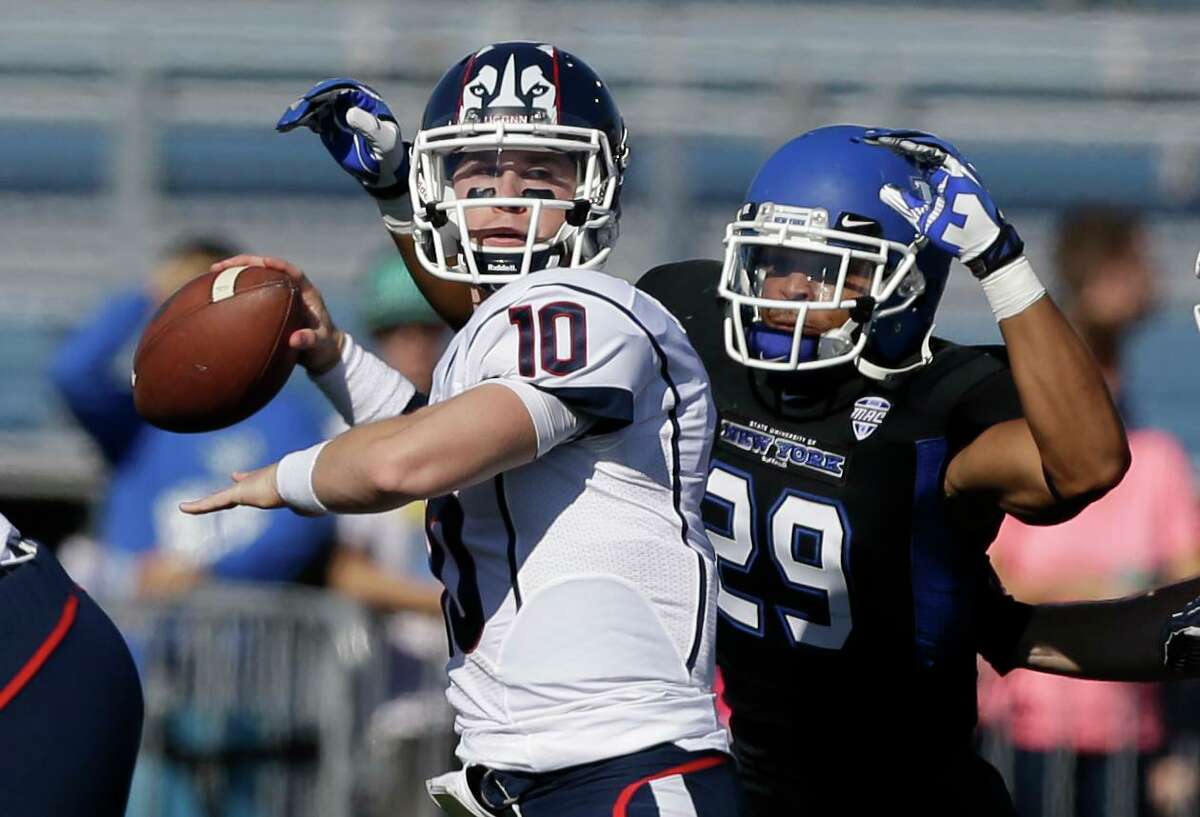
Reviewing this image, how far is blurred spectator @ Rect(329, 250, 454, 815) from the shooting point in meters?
4.99

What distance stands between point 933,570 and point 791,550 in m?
0.23

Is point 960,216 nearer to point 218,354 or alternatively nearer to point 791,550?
point 791,550

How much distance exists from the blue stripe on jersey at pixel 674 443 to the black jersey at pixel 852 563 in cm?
59

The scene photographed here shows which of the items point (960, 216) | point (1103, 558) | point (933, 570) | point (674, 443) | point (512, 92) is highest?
point (512, 92)

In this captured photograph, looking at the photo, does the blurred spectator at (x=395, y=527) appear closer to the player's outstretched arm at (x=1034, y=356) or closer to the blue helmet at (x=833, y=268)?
the blue helmet at (x=833, y=268)

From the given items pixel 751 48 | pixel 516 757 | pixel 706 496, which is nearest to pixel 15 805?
pixel 516 757

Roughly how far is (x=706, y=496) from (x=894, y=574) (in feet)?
1.12

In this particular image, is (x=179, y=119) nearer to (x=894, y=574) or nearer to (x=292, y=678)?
(x=292, y=678)

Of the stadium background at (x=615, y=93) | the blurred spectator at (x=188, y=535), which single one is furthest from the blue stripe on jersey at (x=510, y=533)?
the stadium background at (x=615, y=93)

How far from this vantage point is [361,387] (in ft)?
10.7

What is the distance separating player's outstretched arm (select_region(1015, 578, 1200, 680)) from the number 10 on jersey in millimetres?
411

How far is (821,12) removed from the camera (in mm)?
8336

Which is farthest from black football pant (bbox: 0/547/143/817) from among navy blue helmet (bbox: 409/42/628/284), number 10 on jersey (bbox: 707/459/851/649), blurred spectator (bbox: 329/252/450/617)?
blurred spectator (bbox: 329/252/450/617)

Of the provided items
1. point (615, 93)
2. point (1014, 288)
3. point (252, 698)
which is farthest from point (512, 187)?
point (615, 93)
